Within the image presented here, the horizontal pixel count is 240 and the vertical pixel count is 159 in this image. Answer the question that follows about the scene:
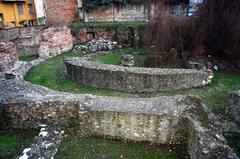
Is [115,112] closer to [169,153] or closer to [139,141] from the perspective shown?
[139,141]

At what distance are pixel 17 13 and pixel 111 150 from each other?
26590mm

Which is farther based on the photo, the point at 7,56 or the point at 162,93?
the point at 7,56

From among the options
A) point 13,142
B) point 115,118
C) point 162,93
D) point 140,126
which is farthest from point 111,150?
point 162,93

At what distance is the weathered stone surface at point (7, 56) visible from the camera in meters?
13.4

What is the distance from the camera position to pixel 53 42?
18.0 meters

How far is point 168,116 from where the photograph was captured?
725 cm

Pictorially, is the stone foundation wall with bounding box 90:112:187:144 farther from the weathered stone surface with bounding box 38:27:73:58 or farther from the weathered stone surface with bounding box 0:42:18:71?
the weathered stone surface with bounding box 38:27:73:58

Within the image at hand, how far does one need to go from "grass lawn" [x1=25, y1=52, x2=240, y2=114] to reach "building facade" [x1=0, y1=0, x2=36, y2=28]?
1639 cm

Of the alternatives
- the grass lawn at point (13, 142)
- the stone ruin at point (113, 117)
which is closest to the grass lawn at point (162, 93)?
the stone ruin at point (113, 117)

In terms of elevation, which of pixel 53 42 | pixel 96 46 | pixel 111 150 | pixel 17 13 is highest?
pixel 17 13

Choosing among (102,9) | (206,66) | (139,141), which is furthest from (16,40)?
(139,141)

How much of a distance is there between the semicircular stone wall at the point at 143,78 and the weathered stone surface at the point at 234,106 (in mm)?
3092

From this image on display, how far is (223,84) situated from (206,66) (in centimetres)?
226

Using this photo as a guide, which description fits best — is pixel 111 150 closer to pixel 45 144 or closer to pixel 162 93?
pixel 45 144
